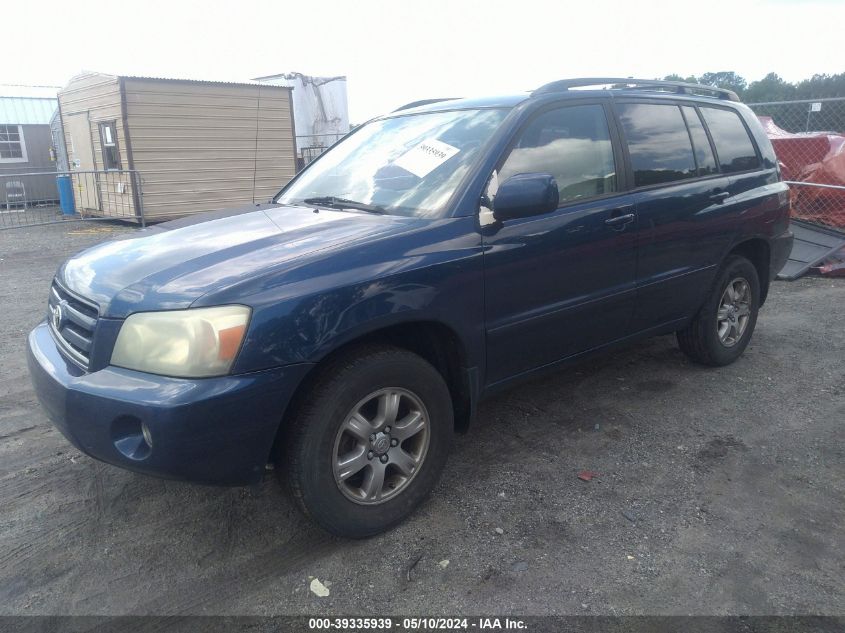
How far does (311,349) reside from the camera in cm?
251

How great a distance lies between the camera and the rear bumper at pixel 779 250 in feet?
16.4

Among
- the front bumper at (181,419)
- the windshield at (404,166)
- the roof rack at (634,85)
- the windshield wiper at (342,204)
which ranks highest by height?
the roof rack at (634,85)

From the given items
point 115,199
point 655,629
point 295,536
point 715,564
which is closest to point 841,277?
point 715,564

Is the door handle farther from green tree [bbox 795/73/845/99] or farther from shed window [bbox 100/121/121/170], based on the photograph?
green tree [bbox 795/73/845/99]

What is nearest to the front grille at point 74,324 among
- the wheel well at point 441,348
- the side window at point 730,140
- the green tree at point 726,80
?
the wheel well at point 441,348

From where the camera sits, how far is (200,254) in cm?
283

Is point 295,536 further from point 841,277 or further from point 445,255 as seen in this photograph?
point 841,277

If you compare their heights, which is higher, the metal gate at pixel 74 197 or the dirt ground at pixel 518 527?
the metal gate at pixel 74 197

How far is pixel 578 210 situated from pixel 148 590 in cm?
270

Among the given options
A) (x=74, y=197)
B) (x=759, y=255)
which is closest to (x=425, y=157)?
(x=759, y=255)

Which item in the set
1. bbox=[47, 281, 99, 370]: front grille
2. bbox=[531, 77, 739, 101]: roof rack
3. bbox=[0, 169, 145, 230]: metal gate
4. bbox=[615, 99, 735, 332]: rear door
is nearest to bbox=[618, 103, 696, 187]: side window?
bbox=[615, 99, 735, 332]: rear door

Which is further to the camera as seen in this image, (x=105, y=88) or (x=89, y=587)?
(x=105, y=88)

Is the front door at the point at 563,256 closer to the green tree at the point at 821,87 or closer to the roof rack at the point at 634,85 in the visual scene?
the roof rack at the point at 634,85

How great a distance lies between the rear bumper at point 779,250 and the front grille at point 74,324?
15.2 ft
